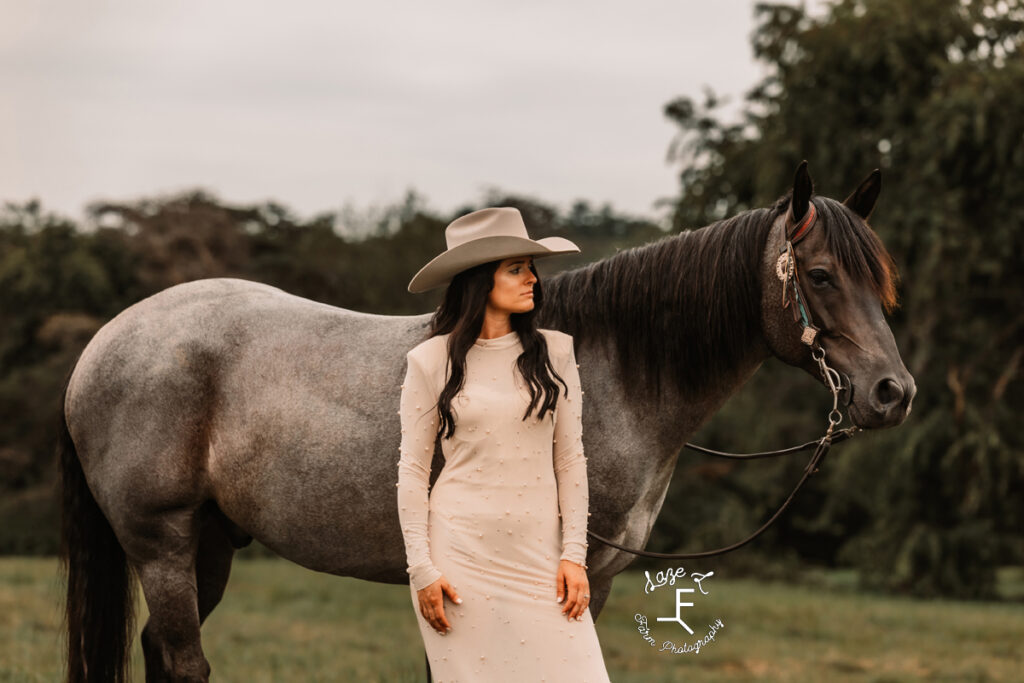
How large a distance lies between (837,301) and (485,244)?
1182 mm

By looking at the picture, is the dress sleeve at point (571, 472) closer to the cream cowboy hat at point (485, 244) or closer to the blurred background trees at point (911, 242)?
the cream cowboy hat at point (485, 244)

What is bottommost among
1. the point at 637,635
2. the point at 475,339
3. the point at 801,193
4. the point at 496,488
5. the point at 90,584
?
the point at 637,635

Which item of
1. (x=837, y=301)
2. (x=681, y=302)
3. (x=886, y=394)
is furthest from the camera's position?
(x=681, y=302)

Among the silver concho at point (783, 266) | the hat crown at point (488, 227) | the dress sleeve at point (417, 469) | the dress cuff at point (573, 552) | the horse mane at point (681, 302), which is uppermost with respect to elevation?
the hat crown at point (488, 227)

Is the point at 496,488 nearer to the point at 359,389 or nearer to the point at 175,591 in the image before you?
the point at 359,389

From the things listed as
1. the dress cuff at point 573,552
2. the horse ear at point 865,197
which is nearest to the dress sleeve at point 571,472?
the dress cuff at point 573,552

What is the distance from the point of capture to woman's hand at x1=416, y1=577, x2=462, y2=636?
2.69 m

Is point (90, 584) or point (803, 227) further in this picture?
point (90, 584)

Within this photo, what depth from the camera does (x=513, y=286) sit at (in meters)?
2.84

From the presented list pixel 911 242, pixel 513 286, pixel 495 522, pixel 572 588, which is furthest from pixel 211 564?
pixel 911 242

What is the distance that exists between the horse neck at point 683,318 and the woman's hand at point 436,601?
1.01 meters

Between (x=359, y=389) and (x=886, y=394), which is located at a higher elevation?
(x=886, y=394)

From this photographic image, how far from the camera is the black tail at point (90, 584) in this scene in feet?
12.7

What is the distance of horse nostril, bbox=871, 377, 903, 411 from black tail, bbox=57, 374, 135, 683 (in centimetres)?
302
